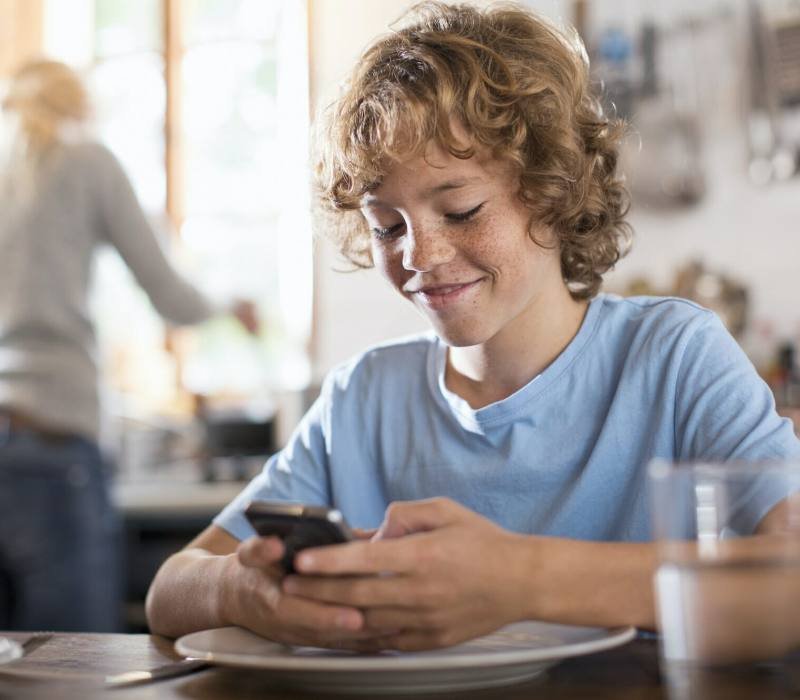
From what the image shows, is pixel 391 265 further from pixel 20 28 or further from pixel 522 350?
pixel 20 28

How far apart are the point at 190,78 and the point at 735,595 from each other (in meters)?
3.94

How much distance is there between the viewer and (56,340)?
2.22m

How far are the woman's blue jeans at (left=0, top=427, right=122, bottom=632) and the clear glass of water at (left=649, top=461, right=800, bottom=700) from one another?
1639 mm

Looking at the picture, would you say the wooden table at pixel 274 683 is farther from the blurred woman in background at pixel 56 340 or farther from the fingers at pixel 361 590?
the blurred woman in background at pixel 56 340

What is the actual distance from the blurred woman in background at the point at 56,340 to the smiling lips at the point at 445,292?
3.93ft

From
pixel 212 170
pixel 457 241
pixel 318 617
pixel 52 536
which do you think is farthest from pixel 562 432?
pixel 212 170

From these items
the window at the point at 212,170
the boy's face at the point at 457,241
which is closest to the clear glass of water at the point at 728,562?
the boy's face at the point at 457,241

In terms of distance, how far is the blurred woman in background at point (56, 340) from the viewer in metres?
2.10

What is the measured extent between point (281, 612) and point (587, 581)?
206 millimetres

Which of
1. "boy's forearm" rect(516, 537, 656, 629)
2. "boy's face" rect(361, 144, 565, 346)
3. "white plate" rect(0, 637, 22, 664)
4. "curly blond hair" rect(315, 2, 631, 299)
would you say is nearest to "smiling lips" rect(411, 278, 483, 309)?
"boy's face" rect(361, 144, 565, 346)

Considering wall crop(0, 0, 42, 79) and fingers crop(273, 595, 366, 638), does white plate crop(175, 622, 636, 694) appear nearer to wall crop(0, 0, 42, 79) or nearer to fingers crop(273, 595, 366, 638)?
fingers crop(273, 595, 366, 638)

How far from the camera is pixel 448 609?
2.40 ft

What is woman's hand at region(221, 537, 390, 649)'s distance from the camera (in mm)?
750

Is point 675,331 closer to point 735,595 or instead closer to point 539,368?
point 539,368
